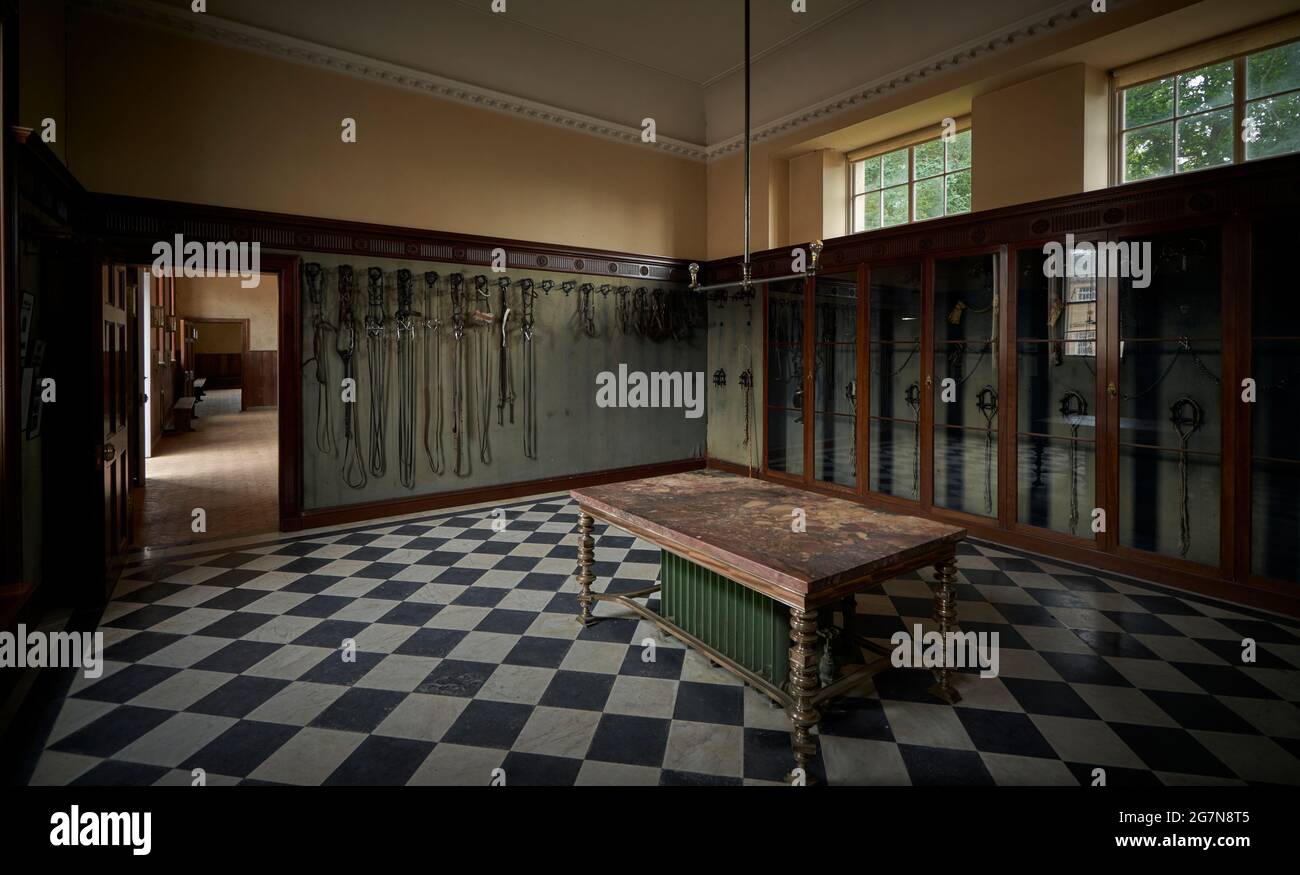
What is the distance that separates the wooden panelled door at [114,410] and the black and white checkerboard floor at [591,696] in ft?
1.82

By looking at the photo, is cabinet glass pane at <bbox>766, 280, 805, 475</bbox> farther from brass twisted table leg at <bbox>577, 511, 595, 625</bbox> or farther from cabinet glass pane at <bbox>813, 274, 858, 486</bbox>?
brass twisted table leg at <bbox>577, 511, 595, 625</bbox>

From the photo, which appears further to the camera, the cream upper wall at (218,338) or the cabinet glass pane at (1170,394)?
the cream upper wall at (218,338)

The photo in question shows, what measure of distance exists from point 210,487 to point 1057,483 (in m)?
8.82

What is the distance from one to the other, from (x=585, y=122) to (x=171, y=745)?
6.93 meters

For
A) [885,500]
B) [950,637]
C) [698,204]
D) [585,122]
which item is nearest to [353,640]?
[950,637]

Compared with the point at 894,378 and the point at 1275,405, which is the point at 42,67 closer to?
the point at 894,378

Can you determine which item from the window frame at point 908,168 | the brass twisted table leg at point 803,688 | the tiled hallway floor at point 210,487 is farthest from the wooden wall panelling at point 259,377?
the brass twisted table leg at point 803,688

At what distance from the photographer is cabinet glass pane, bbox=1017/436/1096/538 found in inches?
193

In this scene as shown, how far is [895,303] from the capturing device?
6.21 meters

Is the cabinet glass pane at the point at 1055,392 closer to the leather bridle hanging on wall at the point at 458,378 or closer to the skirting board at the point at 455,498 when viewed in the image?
the skirting board at the point at 455,498

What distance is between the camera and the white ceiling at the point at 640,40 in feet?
18.2

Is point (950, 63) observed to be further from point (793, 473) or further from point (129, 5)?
point (129, 5)

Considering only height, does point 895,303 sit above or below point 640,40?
below

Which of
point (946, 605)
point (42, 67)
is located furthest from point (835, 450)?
point (42, 67)
